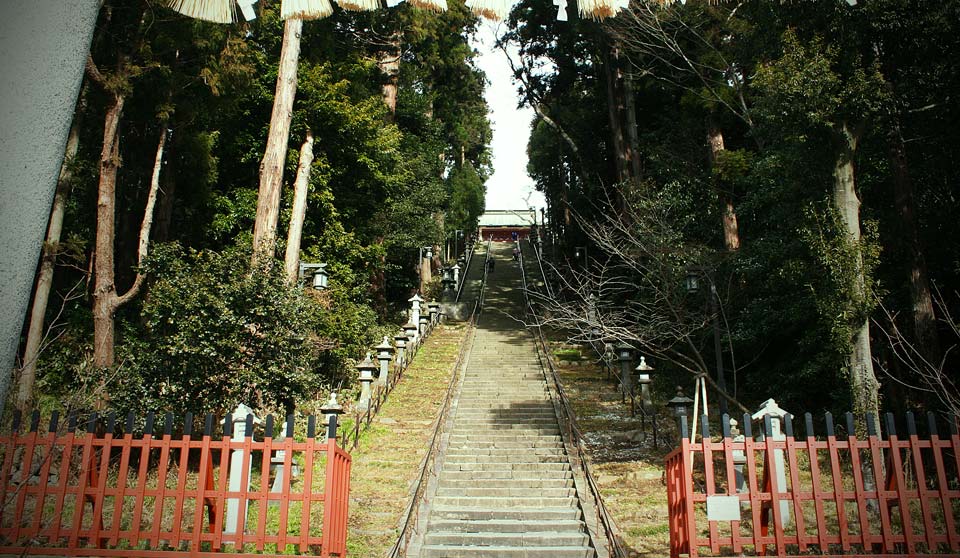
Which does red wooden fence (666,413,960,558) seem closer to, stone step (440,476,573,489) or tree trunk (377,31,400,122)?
stone step (440,476,573,489)

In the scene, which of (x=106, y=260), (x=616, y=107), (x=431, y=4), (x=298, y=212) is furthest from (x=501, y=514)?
(x=616, y=107)

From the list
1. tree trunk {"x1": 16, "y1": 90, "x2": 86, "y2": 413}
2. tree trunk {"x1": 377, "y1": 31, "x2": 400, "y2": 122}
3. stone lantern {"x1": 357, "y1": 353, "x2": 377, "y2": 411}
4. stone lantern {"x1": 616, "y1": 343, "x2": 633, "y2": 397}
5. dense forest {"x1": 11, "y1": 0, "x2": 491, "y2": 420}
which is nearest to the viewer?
dense forest {"x1": 11, "y1": 0, "x2": 491, "y2": 420}

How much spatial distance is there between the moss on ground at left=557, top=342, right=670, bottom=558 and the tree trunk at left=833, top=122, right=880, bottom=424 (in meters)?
3.09

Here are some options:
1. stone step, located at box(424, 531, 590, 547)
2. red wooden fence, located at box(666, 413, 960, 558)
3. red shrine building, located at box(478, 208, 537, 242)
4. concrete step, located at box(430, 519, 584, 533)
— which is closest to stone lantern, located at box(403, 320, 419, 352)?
concrete step, located at box(430, 519, 584, 533)

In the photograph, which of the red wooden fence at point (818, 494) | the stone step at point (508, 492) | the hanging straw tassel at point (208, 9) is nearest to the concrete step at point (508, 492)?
the stone step at point (508, 492)

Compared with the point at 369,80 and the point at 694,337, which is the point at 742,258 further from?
the point at 369,80

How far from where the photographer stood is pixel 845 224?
9203 millimetres

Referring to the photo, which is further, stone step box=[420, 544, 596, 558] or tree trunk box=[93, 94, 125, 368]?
tree trunk box=[93, 94, 125, 368]

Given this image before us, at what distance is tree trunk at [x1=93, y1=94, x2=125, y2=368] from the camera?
37.4 feet

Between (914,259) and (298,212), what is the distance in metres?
12.5

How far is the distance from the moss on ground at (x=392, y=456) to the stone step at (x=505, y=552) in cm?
57

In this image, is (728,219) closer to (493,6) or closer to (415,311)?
(415,311)

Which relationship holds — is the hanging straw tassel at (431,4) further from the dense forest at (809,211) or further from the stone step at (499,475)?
the stone step at (499,475)

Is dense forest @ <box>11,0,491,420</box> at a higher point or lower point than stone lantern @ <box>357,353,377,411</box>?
higher
